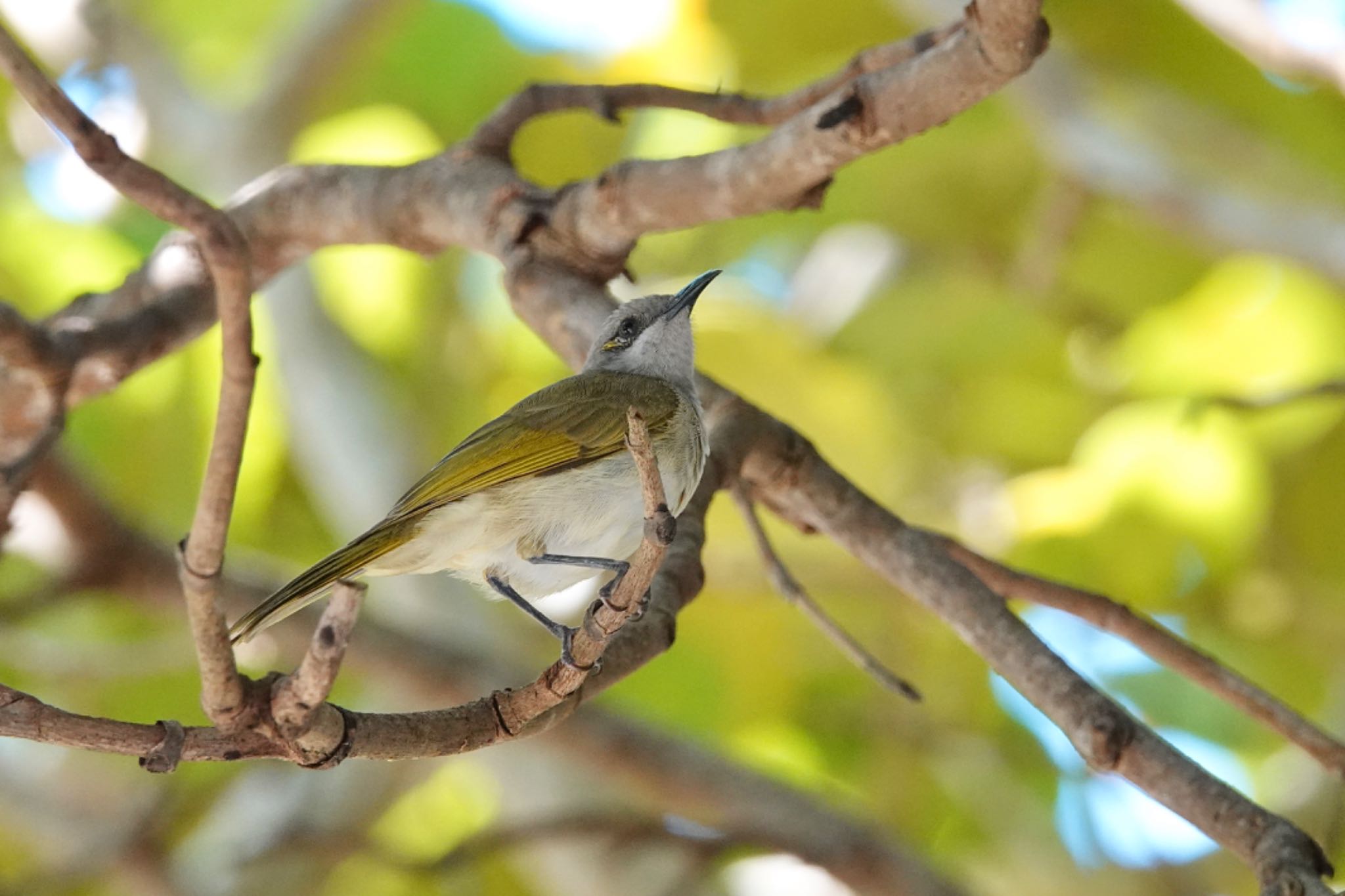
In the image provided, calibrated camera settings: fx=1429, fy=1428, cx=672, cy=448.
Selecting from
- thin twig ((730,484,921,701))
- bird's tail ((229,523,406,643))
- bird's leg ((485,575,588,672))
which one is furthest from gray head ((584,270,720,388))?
bird's tail ((229,523,406,643))

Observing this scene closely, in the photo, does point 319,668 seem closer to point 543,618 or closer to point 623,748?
point 543,618

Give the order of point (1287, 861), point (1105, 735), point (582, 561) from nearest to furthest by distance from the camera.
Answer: point (1287, 861), point (1105, 735), point (582, 561)

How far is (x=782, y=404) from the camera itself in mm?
5883

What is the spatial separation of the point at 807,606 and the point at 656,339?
1.22 meters

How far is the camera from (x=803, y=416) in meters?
5.82

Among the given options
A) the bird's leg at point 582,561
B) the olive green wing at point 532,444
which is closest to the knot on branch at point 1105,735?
the bird's leg at point 582,561

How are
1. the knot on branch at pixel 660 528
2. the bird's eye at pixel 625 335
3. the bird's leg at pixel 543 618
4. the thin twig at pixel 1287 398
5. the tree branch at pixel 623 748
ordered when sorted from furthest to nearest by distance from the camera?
1. the tree branch at pixel 623 748
2. the bird's eye at pixel 625 335
3. the thin twig at pixel 1287 398
4. the bird's leg at pixel 543 618
5. the knot on branch at pixel 660 528

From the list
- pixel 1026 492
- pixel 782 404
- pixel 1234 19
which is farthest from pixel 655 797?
pixel 1234 19

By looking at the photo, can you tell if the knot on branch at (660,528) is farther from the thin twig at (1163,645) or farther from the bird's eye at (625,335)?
the bird's eye at (625,335)

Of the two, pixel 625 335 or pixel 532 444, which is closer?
pixel 532 444

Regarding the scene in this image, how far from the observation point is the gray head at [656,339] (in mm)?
4133

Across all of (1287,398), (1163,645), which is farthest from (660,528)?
(1287,398)

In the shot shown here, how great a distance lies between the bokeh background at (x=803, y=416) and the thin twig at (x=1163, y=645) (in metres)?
2.08

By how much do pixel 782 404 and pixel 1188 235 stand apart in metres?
1.70
